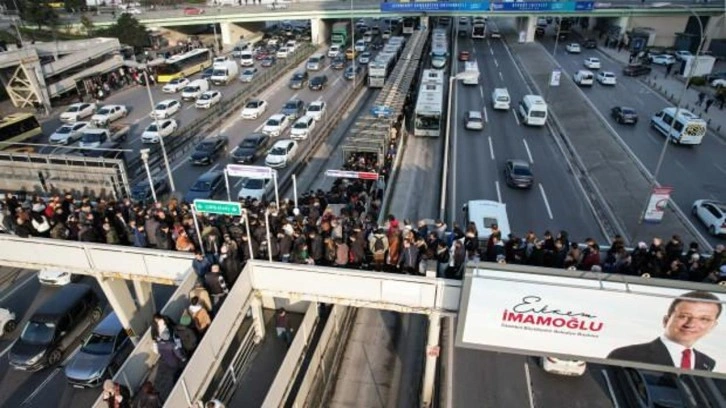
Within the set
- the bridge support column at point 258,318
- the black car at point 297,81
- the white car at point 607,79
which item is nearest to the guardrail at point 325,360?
the bridge support column at point 258,318

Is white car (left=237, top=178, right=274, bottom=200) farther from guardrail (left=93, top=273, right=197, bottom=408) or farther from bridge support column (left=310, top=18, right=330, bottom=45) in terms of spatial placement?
bridge support column (left=310, top=18, right=330, bottom=45)

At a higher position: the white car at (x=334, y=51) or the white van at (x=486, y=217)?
the white van at (x=486, y=217)

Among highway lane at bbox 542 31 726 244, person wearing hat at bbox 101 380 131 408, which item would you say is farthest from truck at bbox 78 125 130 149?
highway lane at bbox 542 31 726 244

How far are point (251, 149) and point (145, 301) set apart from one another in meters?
15.8

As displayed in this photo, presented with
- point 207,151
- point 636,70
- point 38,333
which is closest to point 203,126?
point 207,151

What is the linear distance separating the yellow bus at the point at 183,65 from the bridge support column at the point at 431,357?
46.5 meters

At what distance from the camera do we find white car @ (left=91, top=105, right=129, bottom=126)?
1448 inches

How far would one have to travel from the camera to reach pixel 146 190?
25.0m

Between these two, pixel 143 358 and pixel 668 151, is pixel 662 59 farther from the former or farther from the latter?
pixel 143 358

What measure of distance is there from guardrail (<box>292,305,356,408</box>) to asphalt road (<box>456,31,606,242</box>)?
8.42 m

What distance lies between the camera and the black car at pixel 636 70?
49.8m

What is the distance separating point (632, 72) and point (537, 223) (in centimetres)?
3707

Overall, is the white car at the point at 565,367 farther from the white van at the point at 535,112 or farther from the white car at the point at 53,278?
the white van at the point at 535,112

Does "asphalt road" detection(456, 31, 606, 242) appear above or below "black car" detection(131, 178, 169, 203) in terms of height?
below
